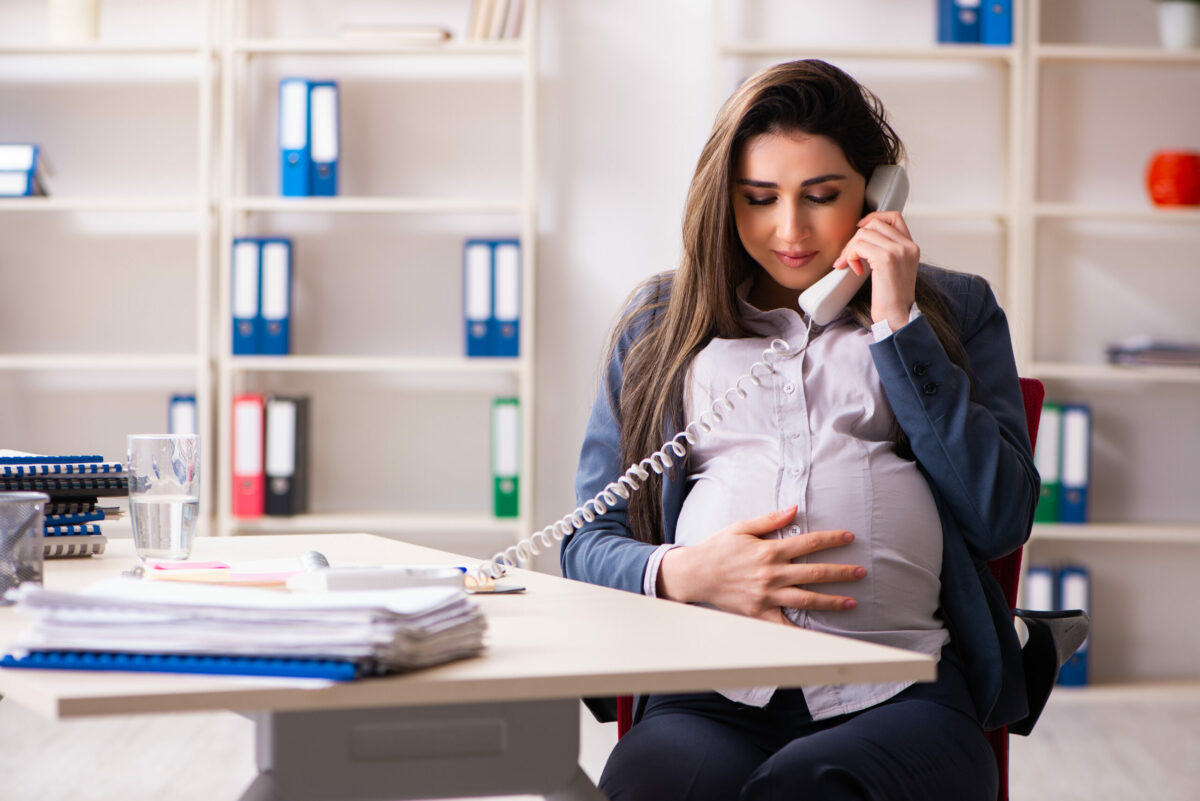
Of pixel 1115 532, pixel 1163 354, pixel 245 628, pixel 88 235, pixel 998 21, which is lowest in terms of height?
pixel 1115 532

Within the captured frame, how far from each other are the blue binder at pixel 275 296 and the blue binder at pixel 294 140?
0.59ft

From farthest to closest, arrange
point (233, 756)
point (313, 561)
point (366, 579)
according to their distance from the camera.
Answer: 1. point (233, 756)
2. point (313, 561)
3. point (366, 579)

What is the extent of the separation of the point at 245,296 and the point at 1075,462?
93.5 inches

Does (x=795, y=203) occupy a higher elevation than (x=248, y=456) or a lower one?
higher

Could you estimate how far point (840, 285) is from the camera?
149 centimetres

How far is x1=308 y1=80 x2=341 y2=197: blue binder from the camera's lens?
3299mm

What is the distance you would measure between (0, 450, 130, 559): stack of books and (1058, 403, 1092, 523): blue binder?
2.70 metres

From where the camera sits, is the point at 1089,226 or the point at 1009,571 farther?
the point at 1089,226

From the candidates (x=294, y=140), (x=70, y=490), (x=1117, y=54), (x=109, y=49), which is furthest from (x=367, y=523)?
(x=1117, y=54)

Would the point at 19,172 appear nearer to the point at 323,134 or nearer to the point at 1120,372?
the point at 323,134

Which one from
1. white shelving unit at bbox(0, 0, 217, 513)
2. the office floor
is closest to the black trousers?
the office floor

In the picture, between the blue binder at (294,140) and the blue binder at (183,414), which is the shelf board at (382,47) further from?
the blue binder at (183,414)

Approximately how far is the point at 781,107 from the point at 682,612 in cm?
75

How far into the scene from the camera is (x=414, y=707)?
873 mm
